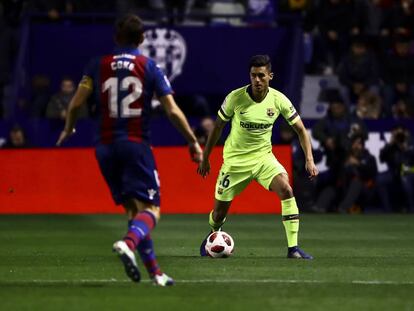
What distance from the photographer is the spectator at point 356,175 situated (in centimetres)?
2138

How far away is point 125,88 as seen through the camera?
9.63 metres

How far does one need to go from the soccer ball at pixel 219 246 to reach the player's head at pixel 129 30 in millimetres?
3669

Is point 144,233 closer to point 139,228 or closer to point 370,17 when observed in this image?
point 139,228

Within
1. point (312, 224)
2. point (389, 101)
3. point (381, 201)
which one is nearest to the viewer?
point (312, 224)

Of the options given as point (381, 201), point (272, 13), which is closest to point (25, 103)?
point (272, 13)

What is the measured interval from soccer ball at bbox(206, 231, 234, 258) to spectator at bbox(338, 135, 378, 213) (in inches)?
347

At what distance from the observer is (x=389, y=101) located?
2353 cm

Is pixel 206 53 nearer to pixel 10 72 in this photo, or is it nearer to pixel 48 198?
pixel 10 72

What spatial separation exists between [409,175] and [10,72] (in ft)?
26.4

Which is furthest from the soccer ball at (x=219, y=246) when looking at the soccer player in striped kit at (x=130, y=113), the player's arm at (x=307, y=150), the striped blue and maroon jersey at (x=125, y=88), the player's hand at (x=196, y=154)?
the player's hand at (x=196, y=154)

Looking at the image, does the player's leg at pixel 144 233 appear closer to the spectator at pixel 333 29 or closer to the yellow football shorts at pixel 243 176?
the yellow football shorts at pixel 243 176

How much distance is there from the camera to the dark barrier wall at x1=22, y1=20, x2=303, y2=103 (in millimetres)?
24047

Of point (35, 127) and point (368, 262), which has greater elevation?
point (368, 262)

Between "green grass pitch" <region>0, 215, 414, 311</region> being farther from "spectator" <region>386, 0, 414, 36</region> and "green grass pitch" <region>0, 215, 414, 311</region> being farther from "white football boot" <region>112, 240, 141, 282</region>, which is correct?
"spectator" <region>386, 0, 414, 36</region>
